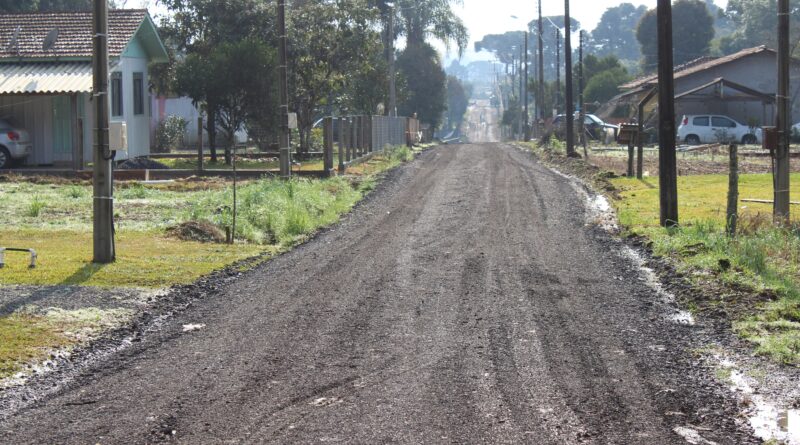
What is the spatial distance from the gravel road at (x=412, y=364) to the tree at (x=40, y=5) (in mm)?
36586

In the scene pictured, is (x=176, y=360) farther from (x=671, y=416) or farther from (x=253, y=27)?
(x=253, y=27)

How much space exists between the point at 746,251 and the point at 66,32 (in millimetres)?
25915

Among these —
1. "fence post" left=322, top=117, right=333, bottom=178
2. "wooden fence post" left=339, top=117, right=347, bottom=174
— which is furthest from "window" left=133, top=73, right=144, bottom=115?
"fence post" left=322, top=117, right=333, bottom=178

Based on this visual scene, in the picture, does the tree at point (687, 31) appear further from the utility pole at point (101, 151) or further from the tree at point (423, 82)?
the utility pole at point (101, 151)

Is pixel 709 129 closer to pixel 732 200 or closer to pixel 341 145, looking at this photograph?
pixel 341 145

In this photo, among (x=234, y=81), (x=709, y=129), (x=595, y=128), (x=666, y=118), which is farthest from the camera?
(x=595, y=128)

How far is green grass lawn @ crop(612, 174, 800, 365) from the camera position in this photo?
9719 millimetres

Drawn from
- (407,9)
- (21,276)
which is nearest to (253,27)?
(21,276)

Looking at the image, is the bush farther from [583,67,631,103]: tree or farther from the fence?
[583,67,631,103]: tree

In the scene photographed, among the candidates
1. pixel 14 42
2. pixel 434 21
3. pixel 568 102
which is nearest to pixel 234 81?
pixel 14 42

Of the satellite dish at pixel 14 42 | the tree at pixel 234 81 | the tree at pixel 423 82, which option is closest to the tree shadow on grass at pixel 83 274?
the tree at pixel 234 81

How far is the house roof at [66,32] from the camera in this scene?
107 ft

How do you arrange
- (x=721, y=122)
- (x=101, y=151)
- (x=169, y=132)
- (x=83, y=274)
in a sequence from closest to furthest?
(x=83, y=274) → (x=101, y=151) → (x=169, y=132) → (x=721, y=122)

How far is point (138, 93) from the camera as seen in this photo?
36.0 metres
